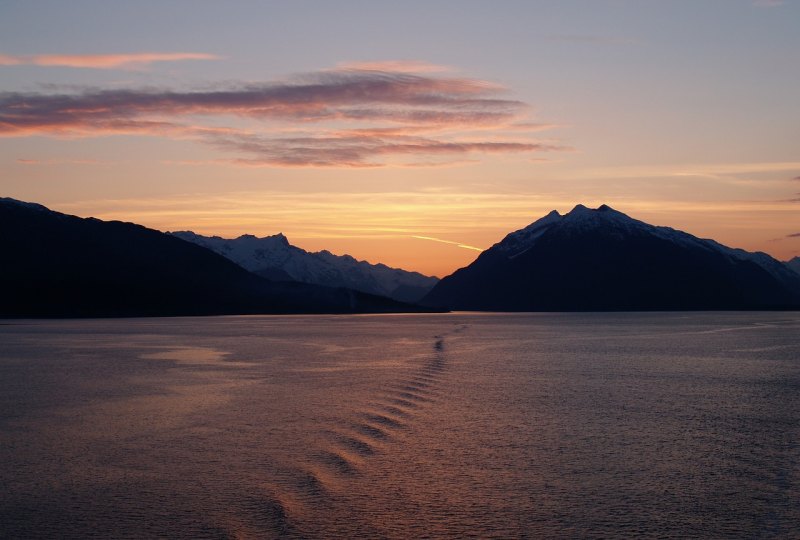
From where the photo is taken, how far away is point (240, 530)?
18.3 metres

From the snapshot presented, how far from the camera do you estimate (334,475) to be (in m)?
23.7

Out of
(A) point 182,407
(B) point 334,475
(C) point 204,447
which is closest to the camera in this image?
(B) point 334,475

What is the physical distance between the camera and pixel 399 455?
26.7 m

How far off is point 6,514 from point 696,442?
862 inches

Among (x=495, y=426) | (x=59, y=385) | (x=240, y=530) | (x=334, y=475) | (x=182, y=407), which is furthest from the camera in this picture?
(x=59, y=385)

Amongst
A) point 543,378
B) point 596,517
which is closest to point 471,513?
point 596,517

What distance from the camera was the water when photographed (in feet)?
63.3

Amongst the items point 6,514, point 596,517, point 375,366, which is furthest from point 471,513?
point 375,366

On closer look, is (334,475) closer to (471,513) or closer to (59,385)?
(471,513)

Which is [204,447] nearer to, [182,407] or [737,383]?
[182,407]

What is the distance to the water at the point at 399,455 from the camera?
1930 centimetres

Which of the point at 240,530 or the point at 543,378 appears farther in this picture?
the point at 543,378

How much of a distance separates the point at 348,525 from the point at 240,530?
2.38 meters

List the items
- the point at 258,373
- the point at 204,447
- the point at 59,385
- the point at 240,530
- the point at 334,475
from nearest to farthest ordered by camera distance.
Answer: the point at 240,530, the point at 334,475, the point at 204,447, the point at 59,385, the point at 258,373
